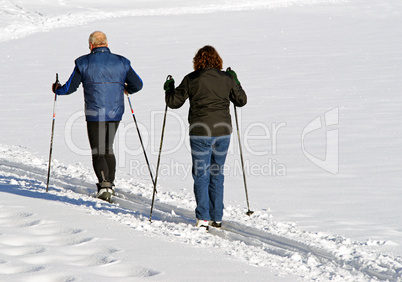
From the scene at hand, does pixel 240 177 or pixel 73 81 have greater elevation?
pixel 73 81

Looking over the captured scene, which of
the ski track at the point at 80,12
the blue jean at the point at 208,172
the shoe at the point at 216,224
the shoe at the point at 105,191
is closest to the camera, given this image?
the blue jean at the point at 208,172

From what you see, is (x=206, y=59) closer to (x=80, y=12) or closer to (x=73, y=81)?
(x=73, y=81)

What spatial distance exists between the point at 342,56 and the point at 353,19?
9.97 metres

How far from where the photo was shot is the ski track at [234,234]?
4109 mm

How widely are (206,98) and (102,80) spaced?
1.57 meters

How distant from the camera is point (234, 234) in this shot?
5.02 m

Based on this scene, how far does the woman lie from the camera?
15.9 ft

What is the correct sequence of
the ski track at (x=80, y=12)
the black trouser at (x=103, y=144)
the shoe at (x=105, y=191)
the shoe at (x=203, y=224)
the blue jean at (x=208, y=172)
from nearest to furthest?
the blue jean at (x=208, y=172)
the shoe at (x=203, y=224)
the black trouser at (x=103, y=144)
the shoe at (x=105, y=191)
the ski track at (x=80, y=12)

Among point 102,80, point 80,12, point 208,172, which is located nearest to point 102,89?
point 102,80

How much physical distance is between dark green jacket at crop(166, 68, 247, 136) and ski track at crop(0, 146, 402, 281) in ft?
3.24

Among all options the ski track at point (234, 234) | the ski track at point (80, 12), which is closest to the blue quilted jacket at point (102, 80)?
the ski track at point (234, 234)

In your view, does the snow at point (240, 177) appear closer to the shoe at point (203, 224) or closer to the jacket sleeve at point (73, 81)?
the shoe at point (203, 224)

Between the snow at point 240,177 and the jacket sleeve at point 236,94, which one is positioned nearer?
the snow at point 240,177

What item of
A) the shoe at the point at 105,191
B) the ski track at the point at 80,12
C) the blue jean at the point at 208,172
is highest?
the ski track at the point at 80,12
